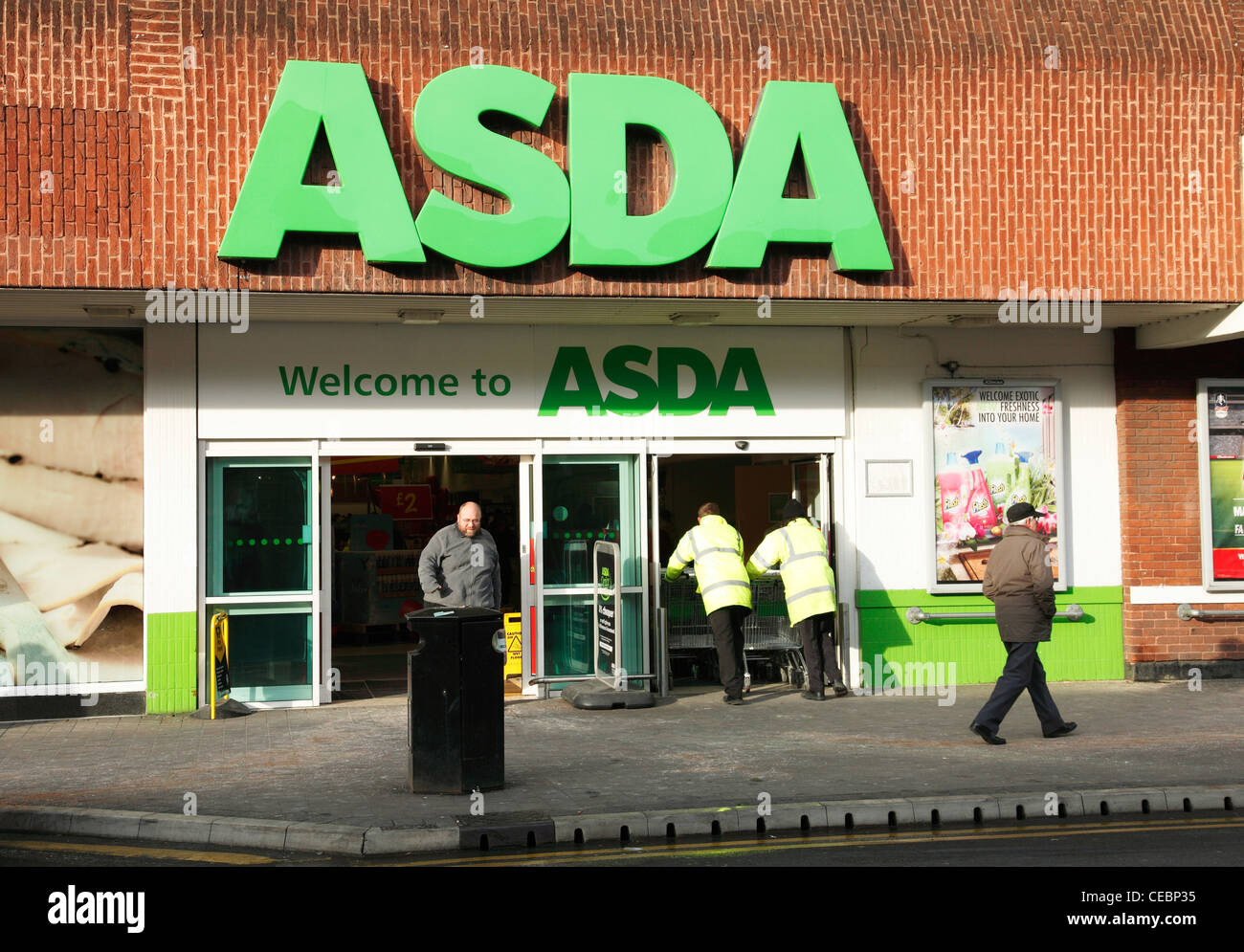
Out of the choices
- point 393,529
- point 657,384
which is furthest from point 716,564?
point 393,529

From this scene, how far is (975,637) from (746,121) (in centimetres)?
565

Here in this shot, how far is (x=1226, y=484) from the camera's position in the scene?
Answer: 14.0m

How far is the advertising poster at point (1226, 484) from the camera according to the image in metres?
13.9

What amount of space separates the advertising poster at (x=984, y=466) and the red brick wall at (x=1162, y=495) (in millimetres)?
807

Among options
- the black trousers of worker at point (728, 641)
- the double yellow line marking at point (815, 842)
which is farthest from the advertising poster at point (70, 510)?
the double yellow line marking at point (815, 842)

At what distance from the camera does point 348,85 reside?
11094 mm

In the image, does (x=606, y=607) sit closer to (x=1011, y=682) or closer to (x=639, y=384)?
(x=639, y=384)

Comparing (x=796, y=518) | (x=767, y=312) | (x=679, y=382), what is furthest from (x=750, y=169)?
(x=796, y=518)

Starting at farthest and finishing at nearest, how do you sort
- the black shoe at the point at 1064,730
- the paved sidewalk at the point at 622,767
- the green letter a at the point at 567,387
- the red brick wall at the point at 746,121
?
1. the green letter a at the point at 567,387
2. the red brick wall at the point at 746,121
3. the black shoe at the point at 1064,730
4. the paved sidewalk at the point at 622,767

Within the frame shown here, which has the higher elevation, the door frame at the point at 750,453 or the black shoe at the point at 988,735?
the door frame at the point at 750,453

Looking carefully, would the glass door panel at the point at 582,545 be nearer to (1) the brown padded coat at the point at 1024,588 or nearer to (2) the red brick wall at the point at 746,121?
(2) the red brick wall at the point at 746,121

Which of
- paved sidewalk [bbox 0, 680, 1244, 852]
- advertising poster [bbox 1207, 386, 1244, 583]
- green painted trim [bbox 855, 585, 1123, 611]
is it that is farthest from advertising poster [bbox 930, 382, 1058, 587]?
advertising poster [bbox 1207, 386, 1244, 583]
